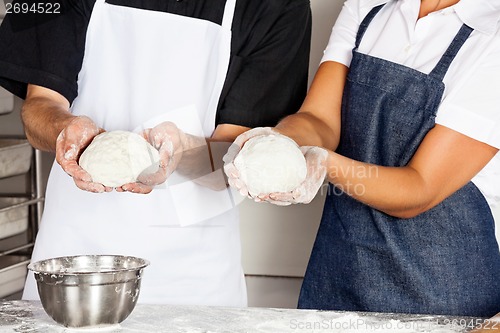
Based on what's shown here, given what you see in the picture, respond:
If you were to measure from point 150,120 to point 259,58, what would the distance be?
30 cm

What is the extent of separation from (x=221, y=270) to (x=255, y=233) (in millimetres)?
669

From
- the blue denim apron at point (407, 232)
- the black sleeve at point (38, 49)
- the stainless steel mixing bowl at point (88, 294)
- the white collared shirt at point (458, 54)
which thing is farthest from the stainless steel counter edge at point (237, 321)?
the black sleeve at point (38, 49)

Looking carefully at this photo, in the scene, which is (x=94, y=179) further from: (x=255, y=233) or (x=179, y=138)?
(x=255, y=233)

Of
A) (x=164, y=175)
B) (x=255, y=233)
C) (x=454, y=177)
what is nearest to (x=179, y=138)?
(x=164, y=175)

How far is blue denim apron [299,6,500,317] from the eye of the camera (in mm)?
1745

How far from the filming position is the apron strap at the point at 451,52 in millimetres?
1699

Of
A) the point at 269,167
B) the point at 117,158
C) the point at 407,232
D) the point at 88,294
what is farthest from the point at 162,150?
the point at 407,232

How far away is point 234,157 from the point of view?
1.59m

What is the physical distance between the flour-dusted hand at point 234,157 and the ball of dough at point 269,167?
11 mm

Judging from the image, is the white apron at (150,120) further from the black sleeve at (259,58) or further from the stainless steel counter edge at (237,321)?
the stainless steel counter edge at (237,321)

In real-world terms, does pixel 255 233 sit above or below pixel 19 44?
below

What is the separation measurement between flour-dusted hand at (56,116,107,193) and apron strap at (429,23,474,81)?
772 mm

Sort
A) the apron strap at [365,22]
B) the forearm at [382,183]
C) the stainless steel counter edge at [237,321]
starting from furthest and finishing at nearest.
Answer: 1. the apron strap at [365,22]
2. the forearm at [382,183]
3. the stainless steel counter edge at [237,321]

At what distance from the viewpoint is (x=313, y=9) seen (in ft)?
7.98
